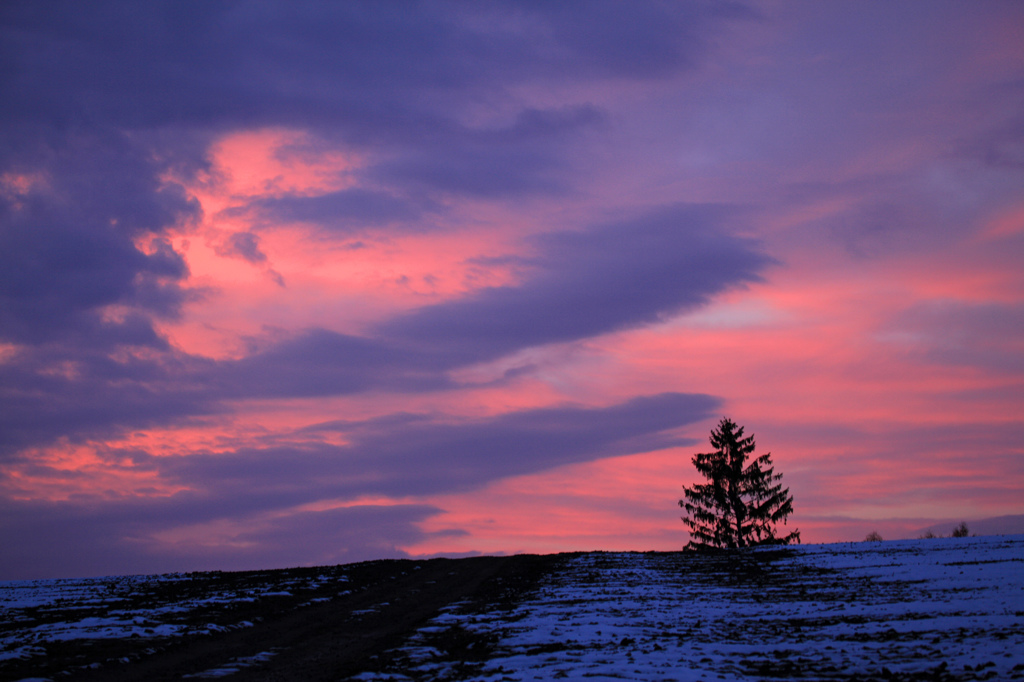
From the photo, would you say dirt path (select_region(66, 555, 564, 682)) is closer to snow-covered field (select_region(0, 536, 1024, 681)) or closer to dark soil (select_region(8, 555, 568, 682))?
dark soil (select_region(8, 555, 568, 682))

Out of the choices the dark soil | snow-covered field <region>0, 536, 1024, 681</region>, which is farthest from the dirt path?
snow-covered field <region>0, 536, 1024, 681</region>

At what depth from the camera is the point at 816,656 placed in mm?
17250

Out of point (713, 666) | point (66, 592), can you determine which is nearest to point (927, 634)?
point (713, 666)

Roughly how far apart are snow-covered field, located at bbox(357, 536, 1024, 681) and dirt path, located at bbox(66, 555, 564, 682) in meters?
1.43

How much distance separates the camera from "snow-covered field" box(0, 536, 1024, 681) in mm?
16672

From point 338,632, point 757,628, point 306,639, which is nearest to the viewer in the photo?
point 757,628

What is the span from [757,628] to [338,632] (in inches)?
544

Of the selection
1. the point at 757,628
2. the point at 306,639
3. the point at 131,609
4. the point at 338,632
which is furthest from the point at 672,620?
the point at 131,609

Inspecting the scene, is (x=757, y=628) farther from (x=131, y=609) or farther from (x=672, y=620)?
(x=131, y=609)

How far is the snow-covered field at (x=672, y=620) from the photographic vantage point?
16.7m

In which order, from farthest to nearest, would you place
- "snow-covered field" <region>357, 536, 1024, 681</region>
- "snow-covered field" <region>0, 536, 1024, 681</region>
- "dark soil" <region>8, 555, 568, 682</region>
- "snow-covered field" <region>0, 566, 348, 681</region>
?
"snow-covered field" <region>0, 566, 348, 681</region> → "dark soil" <region>8, 555, 568, 682</region> → "snow-covered field" <region>0, 536, 1024, 681</region> → "snow-covered field" <region>357, 536, 1024, 681</region>

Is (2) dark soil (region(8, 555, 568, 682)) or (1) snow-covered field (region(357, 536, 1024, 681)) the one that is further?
(2) dark soil (region(8, 555, 568, 682))

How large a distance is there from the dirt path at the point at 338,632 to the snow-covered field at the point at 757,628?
143cm

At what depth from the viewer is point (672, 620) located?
2373 centimetres
